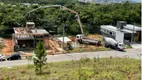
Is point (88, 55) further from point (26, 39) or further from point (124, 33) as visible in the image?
point (124, 33)

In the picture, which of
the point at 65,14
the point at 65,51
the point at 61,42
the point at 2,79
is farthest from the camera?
the point at 65,14

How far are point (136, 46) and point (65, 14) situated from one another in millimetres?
17048

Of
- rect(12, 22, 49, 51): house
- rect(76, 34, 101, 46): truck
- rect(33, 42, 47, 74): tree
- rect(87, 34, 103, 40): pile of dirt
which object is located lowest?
rect(87, 34, 103, 40): pile of dirt

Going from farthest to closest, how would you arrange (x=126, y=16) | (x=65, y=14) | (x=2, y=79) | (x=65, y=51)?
(x=126, y=16)
(x=65, y=14)
(x=65, y=51)
(x=2, y=79)

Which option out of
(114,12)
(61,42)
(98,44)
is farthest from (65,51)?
(114,12)

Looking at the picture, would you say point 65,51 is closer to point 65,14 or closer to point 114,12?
point 65,14

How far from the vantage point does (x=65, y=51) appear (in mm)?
34875

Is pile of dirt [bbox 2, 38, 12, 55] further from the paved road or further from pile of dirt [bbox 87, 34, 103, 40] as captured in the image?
pile of dirt [bbox 87, 34, 103, 40]

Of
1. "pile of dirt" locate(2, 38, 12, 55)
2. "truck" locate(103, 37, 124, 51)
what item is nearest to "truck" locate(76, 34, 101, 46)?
"truck" locate(103, 37, 124, 51)

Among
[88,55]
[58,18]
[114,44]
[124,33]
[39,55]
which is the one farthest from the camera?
[58,18]

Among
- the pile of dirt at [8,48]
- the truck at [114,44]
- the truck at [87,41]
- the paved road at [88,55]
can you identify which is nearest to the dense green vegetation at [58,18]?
the pile of dirt at [8,48]

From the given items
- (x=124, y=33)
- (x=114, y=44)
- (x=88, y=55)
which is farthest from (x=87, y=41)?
(x=124, y=33)

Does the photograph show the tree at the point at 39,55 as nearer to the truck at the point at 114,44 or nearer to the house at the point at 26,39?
the house at the point at 26,39

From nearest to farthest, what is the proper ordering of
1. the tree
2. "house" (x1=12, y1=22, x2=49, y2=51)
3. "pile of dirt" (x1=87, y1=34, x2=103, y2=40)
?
1. the tree
2. "house" (x1=12, y1=22, x2=49, y2=51)
3. "pile of dirt" (x1=87, y1=34, x2=103, y2=40)
